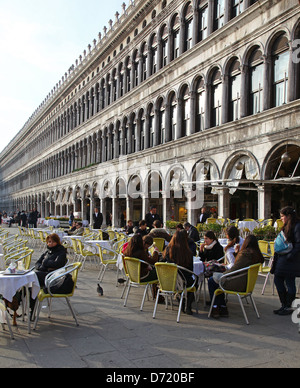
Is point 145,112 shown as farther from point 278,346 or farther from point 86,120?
point 278,346

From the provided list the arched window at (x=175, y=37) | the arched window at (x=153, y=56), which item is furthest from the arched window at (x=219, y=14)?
the arched window at (x=153, y=56)

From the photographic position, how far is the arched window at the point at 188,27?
2359 cm

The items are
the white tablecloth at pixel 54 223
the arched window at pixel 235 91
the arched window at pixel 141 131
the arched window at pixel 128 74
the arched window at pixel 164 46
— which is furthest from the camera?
the arched window at pixel 128 74

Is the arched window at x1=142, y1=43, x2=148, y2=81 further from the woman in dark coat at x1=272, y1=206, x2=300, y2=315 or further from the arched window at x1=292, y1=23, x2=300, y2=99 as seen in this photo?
the woman in dark coat at x1=272, y1=206, x2=300, y2=315

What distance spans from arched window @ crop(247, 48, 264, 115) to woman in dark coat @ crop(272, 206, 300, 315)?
1229 centimetres

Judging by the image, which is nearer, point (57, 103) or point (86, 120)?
point (86, 120)

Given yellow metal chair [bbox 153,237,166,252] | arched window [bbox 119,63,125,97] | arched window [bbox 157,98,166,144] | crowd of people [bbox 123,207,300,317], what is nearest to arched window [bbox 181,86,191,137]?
arched window [bbox 157,98,166,144]

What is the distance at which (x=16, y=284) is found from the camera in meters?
5.46

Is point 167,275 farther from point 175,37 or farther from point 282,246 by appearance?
point 175,37

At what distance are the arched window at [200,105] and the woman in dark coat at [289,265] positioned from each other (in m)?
16.1

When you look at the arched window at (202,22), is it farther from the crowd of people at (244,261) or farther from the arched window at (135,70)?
the crowd of people at (244,261)
